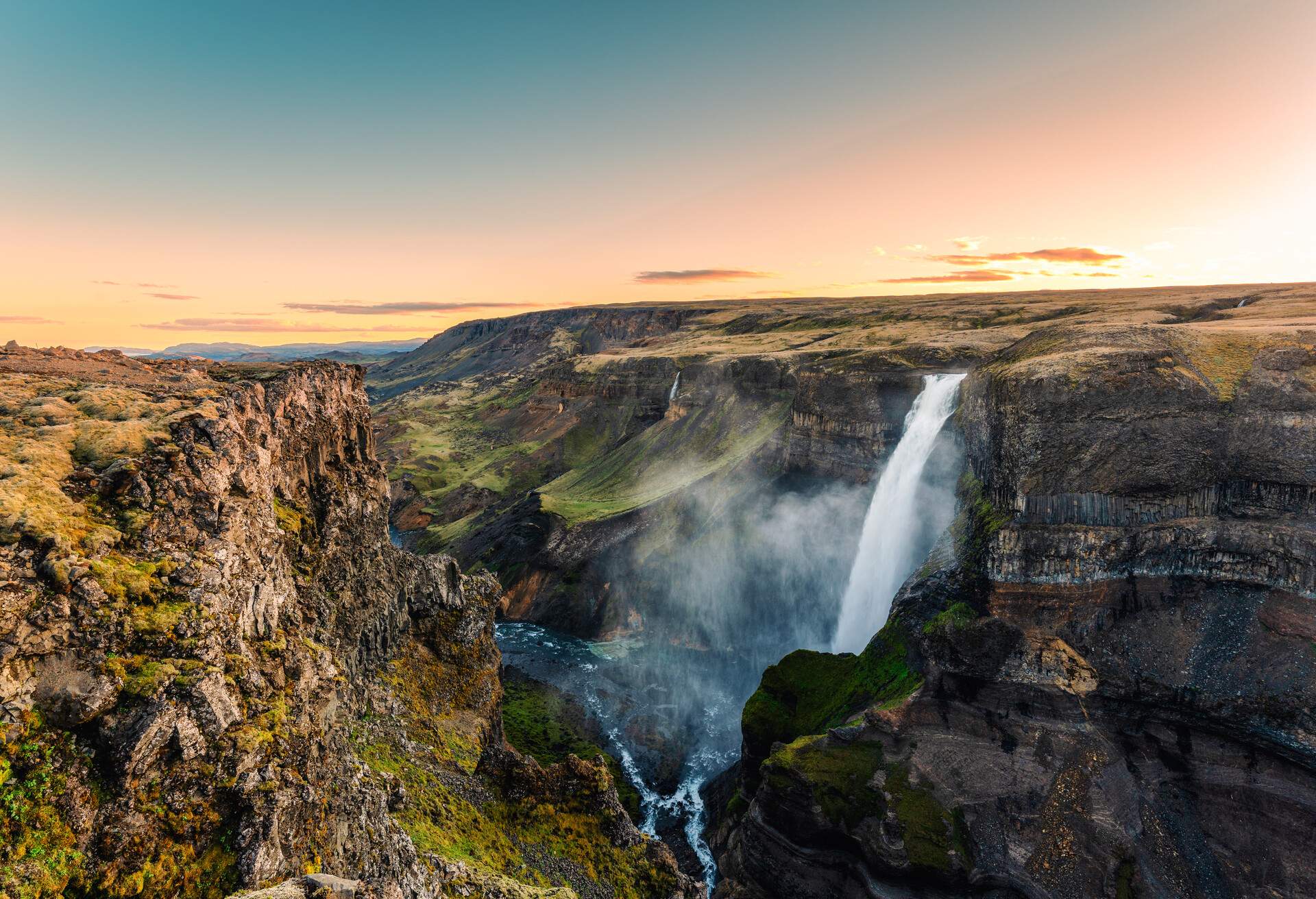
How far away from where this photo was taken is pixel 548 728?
48.5 metres

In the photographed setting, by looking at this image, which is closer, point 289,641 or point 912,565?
point 289,641

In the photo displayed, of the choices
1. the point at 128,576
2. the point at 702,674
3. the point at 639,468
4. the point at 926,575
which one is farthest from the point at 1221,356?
the point at 639,468

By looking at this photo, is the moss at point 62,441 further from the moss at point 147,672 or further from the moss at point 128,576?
the moss at point 147,672

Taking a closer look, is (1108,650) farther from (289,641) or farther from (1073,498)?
(289,641)

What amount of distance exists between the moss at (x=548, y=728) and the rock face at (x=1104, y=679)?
32.0 ft

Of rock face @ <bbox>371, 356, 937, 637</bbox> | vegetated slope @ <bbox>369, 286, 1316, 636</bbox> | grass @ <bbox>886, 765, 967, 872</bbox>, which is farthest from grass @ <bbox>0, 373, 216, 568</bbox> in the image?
vegetated slope @ <bbox>369, 286, 1316, 636</bbox>

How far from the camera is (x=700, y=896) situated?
85.6 ft

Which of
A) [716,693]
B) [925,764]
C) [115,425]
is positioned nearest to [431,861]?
[115,425]

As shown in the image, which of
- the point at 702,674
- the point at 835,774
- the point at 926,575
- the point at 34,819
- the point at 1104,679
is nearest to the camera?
the point at 34,819

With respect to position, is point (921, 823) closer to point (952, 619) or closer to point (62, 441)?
point (952, 619)

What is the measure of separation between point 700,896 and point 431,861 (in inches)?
529

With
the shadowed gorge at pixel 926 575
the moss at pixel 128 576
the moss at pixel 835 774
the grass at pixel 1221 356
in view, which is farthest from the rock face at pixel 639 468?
the moss at pixel 128 576

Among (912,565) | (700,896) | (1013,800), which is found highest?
(912,565)

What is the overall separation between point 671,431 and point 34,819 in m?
87.9
